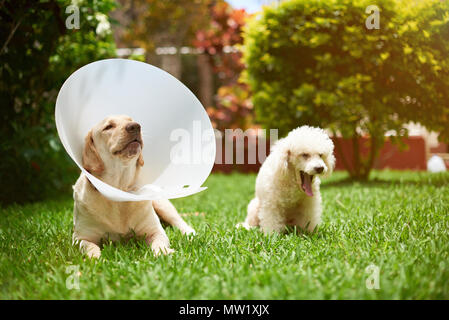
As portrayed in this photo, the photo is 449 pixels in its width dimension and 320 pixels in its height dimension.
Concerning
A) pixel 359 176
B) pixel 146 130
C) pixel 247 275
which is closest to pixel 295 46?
pixel 359 176

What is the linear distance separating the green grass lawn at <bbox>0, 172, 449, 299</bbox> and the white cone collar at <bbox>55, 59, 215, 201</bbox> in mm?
475

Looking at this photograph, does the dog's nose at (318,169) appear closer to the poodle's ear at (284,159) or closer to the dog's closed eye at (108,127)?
the poodle's ear at (284,159)

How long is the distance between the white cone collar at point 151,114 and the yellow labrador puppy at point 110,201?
0.12m

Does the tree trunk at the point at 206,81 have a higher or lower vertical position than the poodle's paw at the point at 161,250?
higher

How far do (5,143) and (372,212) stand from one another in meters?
3.81

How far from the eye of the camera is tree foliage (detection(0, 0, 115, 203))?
13.3 ft

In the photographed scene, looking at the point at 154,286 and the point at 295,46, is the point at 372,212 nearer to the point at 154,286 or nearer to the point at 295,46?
the point at 154,286

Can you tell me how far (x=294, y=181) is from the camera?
2820mm

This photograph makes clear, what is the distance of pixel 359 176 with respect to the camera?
6.38 m

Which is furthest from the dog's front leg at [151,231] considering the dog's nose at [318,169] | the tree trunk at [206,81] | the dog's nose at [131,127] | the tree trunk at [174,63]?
the tree trunk at [206,81]

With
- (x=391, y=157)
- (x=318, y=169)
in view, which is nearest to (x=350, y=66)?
(x=318, y=169)

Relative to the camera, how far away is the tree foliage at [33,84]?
13.3ft

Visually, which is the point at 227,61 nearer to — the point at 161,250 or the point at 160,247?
the point at 160,247

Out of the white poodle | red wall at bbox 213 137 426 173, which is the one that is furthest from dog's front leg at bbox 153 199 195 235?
red wall at bbox 213 137 426 173
